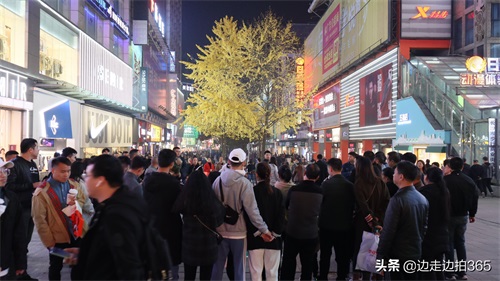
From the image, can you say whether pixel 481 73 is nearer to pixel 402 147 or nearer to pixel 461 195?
pixel 402 147

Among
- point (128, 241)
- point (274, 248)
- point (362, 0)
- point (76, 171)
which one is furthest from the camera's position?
point (362, 0)

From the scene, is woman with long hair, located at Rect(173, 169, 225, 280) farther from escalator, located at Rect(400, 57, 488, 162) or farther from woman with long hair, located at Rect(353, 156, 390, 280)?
escalator, located at Rect(400, 57, 488, 162)

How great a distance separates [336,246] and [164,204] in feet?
8.80

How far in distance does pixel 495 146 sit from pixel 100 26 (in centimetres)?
2434

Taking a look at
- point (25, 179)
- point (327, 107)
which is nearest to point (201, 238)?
point (25, 179)

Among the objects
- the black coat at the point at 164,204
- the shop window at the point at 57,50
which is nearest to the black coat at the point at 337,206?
the black coat at the point at 164,204

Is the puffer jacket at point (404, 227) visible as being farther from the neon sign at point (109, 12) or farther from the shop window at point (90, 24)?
the neon sign at point (109, 12)

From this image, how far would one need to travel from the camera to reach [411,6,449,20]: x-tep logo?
25.2 meters

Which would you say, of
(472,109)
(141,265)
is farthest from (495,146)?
(141,265)

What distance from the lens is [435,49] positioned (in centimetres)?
2686

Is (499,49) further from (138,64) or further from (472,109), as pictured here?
(138,64)

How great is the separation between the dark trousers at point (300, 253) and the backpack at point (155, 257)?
3140 mm

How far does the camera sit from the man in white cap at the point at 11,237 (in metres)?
5.59

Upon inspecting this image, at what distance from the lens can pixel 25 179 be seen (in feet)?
21.8
